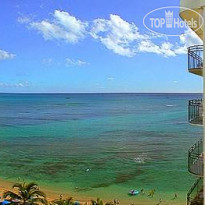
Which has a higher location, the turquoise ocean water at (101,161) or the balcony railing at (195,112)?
the balcony railing at (195,112)

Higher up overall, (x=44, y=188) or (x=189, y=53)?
(x=189, y=53)

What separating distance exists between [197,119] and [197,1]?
14.3ft

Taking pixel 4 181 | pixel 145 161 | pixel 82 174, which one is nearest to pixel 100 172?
pixel 82 174

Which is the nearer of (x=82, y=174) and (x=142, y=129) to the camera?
(x=82, y=174)

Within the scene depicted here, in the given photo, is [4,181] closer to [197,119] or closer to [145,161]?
[145,161]

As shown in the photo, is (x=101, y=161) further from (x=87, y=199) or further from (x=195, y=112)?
(x=195, y=112)

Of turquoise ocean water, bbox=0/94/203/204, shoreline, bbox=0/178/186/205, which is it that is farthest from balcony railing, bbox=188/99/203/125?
turquoise ocean water, bbox=0/94/203/204

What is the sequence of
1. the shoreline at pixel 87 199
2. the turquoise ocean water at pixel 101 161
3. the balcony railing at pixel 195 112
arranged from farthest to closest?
the turquoise ocean water at pixel 101 161 < the shoreline at pixel 87 199 < the balcony railing at pixel 195 112

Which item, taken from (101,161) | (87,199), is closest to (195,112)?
(87,199)

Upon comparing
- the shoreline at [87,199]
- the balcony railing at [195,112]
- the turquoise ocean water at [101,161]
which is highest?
the balcony railing at [195,112]

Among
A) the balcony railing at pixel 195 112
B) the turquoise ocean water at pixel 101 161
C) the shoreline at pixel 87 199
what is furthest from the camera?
the turquoise ocean water at pixel 101 161

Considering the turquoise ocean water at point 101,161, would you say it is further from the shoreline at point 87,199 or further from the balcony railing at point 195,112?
the balcony railing at point 195,112

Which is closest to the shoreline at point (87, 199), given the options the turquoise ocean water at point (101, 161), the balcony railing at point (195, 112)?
the turquoise ocean water at point (101, 161)

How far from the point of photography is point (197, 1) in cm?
981
